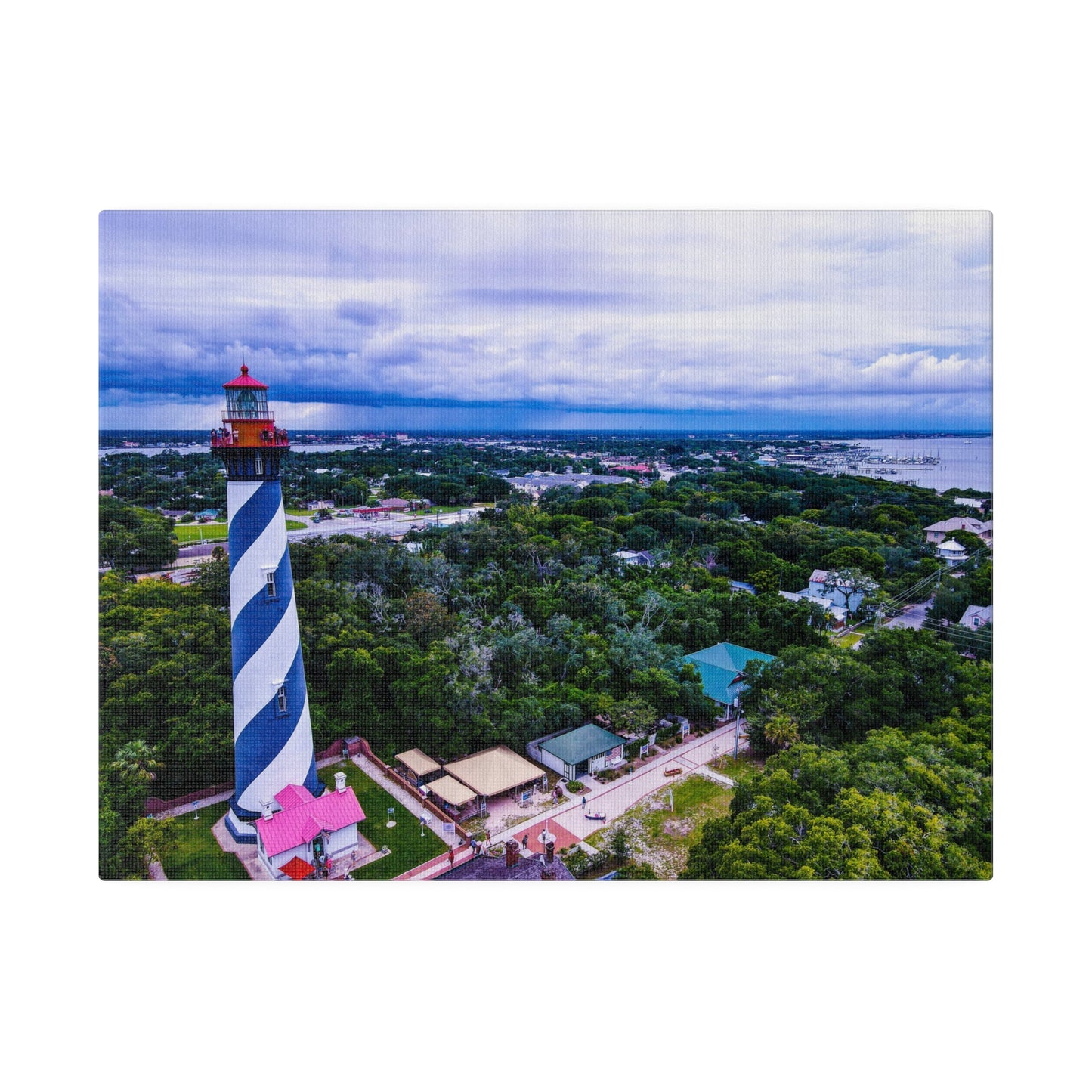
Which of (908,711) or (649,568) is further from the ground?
(649,568)

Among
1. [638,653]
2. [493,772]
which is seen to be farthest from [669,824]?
[638,653]

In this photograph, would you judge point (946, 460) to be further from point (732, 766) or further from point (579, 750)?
point (579, 750)

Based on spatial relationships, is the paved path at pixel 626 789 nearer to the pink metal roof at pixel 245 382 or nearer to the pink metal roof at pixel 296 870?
the pink metal roof at pixel 296 870

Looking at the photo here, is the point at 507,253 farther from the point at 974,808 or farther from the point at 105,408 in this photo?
the point at 974,808

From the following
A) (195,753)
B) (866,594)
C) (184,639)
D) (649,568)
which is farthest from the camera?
(649,568)

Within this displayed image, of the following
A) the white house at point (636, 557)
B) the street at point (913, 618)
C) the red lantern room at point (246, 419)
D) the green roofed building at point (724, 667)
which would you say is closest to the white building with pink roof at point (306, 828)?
the red lantern room at point (246, 419)

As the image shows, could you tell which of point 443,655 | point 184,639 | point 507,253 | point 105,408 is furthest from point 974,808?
point 105,408

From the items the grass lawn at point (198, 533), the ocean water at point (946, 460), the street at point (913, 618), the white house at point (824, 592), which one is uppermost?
the ocean water at point (946, 460)
